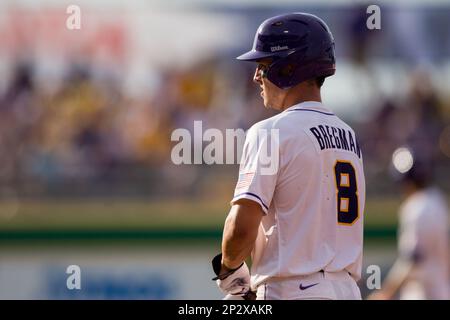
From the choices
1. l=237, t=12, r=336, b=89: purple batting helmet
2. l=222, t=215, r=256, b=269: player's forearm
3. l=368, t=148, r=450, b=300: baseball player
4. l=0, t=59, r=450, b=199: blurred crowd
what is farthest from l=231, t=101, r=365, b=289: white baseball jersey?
l=0, t=59, r=450, b=199: blurred crowd

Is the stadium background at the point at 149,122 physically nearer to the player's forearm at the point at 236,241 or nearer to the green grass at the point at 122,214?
the green grass at the point at 122,214

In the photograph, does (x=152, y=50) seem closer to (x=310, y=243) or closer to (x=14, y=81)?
(x=14, y=81)

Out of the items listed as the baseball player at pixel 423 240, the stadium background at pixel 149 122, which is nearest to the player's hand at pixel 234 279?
the baseball player at pixel 423 240

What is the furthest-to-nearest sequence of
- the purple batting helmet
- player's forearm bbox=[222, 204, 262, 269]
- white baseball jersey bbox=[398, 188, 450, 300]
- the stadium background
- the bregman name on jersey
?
the stadium background
white baseball jersey bbox=[398, 188, 450, 300]
the purple batting helmet
the bregman name on jersey
player's forearm bbox=[222, 204, 262, 269]

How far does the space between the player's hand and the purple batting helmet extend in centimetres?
88

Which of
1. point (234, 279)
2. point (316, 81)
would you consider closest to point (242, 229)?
point (234, 279)

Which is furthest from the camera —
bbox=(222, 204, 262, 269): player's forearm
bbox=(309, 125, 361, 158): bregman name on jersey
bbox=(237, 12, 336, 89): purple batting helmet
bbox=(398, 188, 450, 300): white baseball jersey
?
bbox=(398, 188, 450, 300): white baseball jersey

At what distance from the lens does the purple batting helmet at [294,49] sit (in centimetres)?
460

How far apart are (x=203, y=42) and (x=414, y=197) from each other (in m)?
5.48

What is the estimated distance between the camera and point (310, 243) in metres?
4.32

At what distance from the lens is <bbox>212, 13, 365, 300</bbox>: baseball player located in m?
4.28

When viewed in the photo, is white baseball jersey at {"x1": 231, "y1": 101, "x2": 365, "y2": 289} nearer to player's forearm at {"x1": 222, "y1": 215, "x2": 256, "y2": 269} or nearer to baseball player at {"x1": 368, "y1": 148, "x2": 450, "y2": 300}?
player's forearm at {"x1": 222, "y1": 215, "x2": 256, "y2": 269}

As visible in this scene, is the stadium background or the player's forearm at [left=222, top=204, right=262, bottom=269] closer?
the player's forearm at [left=222, top=204, right=262, bottom=269]

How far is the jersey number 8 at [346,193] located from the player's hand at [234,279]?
51 centimetres
